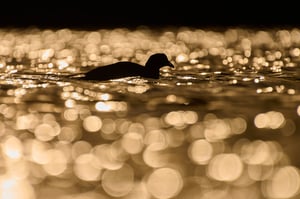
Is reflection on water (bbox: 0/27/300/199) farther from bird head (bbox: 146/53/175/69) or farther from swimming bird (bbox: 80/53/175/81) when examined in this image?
bird head (bbox: 146/53/175/69)

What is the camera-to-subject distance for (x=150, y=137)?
19.6 metres

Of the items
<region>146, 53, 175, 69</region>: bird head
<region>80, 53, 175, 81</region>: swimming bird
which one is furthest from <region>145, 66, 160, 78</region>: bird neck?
<region>146, 53, 175, 69</region>: bird head

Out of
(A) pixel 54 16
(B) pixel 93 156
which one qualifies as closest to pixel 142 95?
(B) pixel 93 156

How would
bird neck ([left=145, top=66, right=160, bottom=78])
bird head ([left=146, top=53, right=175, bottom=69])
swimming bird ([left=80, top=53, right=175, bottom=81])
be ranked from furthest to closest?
bird head ([left=146, top=53, right=175, bottom=69]) → bird neck ([left=145, top=66, right=160, bottom=78]) → swimming bird ([left=80, top=53, right=175, bottom=81])

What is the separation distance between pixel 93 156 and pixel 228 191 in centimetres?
338

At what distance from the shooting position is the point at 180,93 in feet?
85.8

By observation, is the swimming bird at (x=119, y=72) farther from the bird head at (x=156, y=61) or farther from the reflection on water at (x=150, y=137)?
the bird head at (x=156, y=61)

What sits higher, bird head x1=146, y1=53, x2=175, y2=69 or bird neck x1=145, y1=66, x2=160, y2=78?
bird head x1=146, y1=53, x2=175, y2=69

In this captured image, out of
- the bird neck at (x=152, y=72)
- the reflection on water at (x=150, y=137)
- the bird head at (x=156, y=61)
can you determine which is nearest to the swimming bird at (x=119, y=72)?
the bird neck at (x=152, y=72)

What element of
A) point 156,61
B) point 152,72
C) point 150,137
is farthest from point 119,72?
point 150,137

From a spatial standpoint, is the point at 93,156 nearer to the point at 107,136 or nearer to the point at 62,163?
the point at 62,163

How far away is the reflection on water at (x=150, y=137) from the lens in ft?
50.3

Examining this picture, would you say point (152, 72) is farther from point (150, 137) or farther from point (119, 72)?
point (150, 137)

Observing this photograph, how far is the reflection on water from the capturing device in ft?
50.3
